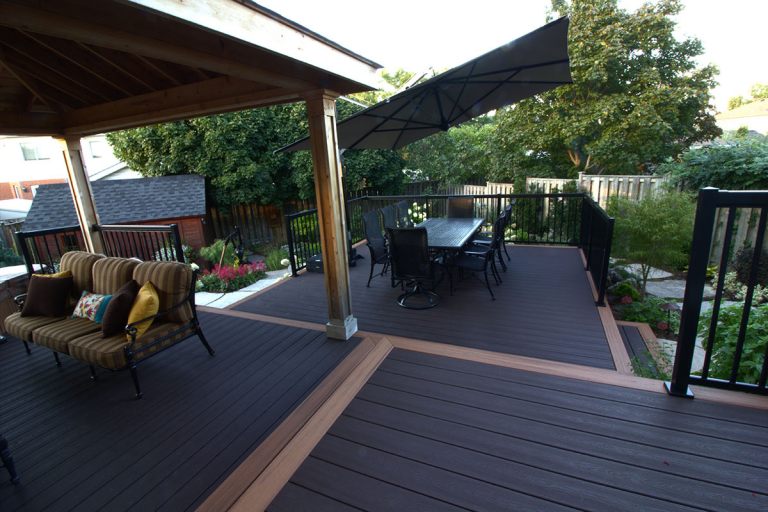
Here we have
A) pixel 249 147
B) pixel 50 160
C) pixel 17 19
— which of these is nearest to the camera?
pixel 17 19

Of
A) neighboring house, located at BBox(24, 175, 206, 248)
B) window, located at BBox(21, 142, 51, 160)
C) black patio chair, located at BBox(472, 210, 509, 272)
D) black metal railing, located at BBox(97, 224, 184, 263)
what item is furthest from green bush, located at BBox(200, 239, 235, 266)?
window, located at BBox(21, 142, 51, 160)

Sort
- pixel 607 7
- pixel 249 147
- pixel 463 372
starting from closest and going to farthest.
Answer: pixel 463 372
pixel 607 7
pixel 249 147

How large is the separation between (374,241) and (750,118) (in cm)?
2471

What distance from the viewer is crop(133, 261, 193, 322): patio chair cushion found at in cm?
279

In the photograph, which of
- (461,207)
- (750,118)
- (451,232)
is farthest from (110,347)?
(750,118)

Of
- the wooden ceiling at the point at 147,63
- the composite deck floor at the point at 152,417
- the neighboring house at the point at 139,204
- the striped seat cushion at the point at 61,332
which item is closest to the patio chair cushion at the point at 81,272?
the striped seat cushion at the point at 61,332

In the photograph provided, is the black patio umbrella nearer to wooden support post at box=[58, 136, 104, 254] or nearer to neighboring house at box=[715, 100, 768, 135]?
wooden support post at box=[58, 136, 104, 254]

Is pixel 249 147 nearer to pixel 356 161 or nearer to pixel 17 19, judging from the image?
pixel 356 161

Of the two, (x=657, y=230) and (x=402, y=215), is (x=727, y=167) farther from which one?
(x=402, y=215)

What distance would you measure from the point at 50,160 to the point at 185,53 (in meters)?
19.3

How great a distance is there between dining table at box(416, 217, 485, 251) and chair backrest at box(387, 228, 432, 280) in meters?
0.26

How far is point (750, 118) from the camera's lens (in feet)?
60.4

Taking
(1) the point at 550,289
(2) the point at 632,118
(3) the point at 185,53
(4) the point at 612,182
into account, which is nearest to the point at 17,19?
(3) the point at 185,53

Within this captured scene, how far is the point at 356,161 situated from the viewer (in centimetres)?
1010
